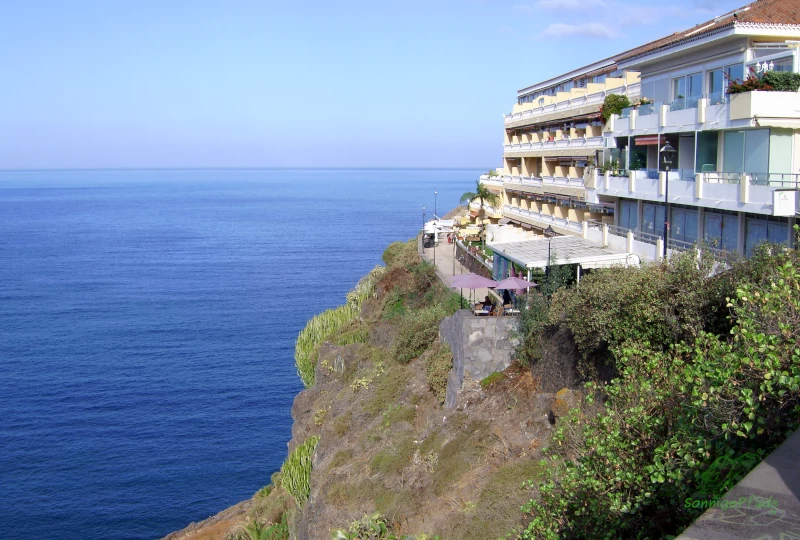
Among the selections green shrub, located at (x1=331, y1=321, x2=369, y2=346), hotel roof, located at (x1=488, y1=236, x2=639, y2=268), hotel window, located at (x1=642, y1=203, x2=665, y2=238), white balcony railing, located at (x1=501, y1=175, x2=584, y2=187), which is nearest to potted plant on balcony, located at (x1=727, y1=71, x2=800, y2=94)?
hotel window, located at (x1=642, y1=203, x2=665, y2=238)

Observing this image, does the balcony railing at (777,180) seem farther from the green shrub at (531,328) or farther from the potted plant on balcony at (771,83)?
the green shrub at (531,328)

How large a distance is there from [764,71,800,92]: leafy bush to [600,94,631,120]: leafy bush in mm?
11403

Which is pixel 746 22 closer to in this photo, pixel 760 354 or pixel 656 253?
pixel 656 253

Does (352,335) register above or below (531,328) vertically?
below

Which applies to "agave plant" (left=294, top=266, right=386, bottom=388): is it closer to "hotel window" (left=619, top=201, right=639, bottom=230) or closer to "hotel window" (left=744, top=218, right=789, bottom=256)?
"hotel window" (left=619, top=201, right=639, bottom=230)

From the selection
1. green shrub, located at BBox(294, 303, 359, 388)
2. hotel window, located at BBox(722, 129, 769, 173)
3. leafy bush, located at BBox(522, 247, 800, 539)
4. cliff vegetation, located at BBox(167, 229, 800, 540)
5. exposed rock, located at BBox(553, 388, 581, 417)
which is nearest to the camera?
leafy bush, located at BBox(522, 247, 800, 539)

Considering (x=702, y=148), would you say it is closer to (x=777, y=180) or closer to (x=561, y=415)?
(x=777, y=180)

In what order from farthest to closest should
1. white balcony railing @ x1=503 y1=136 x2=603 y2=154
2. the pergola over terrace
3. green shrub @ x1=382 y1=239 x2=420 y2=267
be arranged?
green shrub @ x1=382 y1=239 x2=420 y2=267 < white balcony railing @ x1=503 y1=136 x2=603 y2=154 < the pergola over terrace

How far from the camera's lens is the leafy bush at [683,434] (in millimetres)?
9664

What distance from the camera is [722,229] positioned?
23.3m

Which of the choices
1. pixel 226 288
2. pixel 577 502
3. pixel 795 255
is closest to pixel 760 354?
pixel 577 502

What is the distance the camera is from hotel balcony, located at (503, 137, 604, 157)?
38.1 metres

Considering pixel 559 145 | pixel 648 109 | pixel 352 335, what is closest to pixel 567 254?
pixel 648 109

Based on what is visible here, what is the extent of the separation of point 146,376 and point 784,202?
43.4 m
